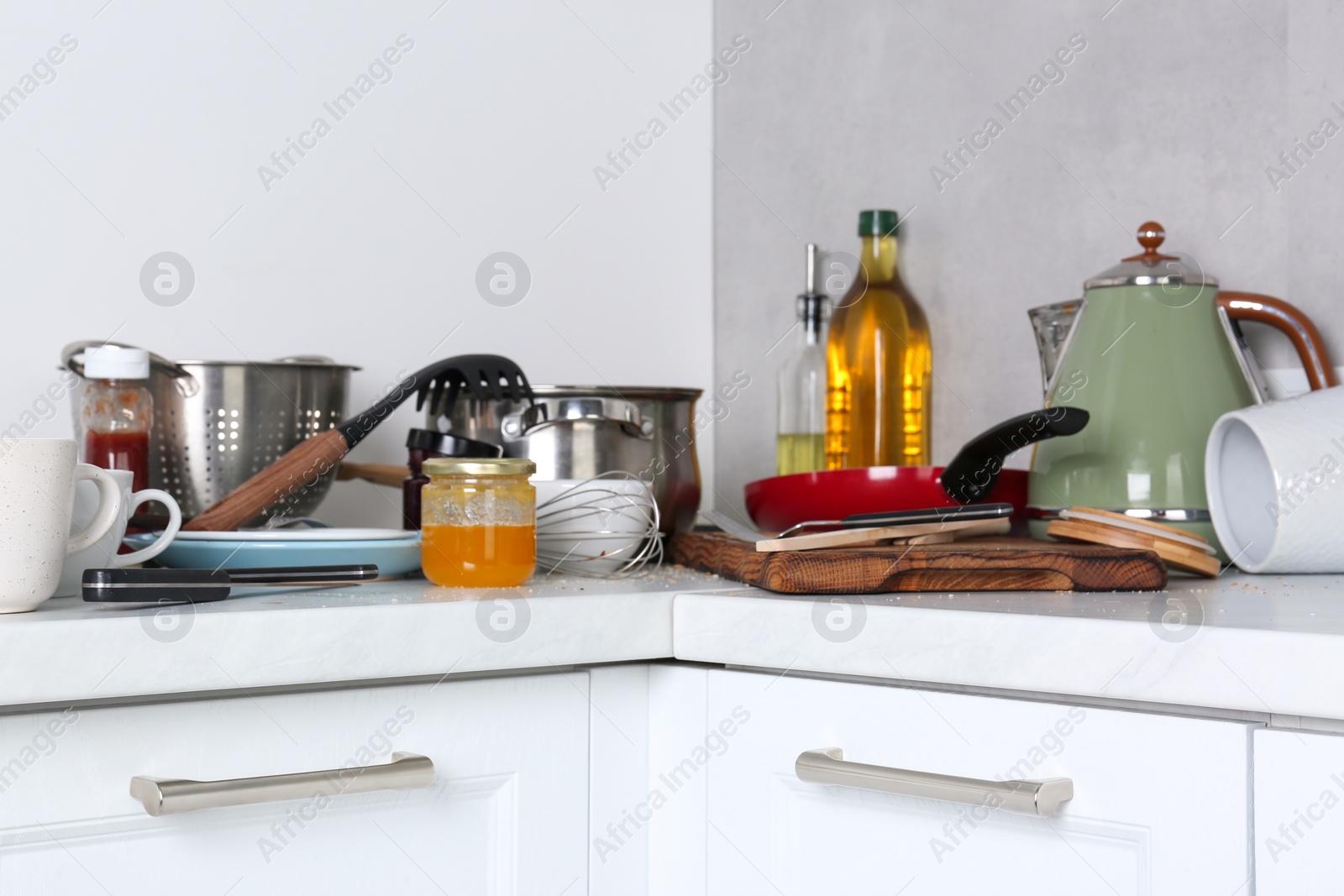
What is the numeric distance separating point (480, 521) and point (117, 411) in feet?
1.17

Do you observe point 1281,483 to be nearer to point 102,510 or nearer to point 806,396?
point 806,396

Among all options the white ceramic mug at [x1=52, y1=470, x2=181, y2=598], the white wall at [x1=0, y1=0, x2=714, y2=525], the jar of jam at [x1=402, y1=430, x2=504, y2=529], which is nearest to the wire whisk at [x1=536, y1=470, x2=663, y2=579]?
the jar of jam at [x1=402, y1=430, x2=504, y2=529]

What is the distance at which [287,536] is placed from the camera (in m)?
0.79

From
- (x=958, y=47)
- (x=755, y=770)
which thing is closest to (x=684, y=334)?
(x=958, y=47)

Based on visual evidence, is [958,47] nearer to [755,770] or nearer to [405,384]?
[405,384]

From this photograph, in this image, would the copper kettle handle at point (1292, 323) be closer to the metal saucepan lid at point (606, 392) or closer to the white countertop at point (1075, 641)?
the white countertop at point (1075, 641)

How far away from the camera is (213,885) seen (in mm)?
601

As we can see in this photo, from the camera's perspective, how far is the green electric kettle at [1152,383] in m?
0.86

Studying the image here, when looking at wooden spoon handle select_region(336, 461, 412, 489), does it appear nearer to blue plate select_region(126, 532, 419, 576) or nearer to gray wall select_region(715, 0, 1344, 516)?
blue plate select_region(126, 532, 419, 576)

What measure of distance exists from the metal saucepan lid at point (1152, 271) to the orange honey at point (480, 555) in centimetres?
51

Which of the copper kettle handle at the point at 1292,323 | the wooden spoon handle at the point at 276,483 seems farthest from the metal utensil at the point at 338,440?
the copper kettle handle at the point at 1292,323

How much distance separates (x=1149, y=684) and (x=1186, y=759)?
0.12 ft

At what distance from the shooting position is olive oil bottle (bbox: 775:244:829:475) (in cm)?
121

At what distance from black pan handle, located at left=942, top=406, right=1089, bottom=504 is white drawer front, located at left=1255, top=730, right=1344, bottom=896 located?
0.35 m
